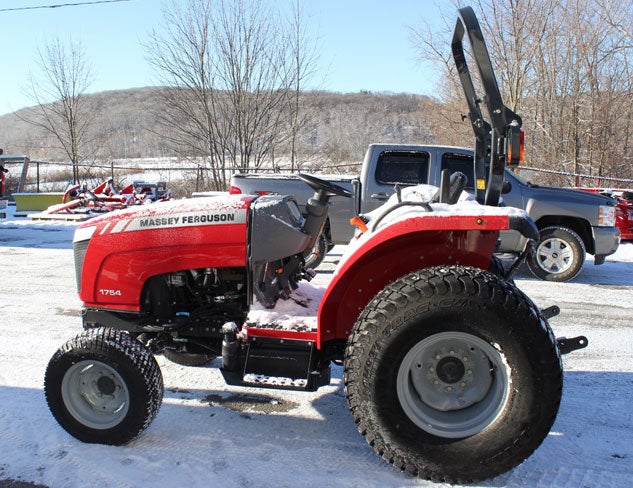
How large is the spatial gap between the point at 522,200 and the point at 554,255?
0.90 meters

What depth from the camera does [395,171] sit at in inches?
308

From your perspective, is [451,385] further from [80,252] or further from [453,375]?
[80,252]

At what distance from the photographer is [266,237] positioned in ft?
9.93

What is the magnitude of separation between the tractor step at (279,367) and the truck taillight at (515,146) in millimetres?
1427

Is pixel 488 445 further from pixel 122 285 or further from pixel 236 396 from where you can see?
pixel 122 285

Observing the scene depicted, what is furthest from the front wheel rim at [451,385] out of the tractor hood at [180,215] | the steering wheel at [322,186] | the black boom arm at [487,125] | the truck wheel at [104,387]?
the truck wheel at [104,387]

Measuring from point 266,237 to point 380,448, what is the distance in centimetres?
126

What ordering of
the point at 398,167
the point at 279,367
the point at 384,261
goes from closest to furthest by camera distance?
the point at 384,261 < the point at 279,367 < the point at 398,167

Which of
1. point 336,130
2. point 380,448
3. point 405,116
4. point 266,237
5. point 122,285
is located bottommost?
point 380,448

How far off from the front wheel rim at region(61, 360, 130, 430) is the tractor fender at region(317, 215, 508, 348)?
3.84 feet

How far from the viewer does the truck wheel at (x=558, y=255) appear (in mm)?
7465

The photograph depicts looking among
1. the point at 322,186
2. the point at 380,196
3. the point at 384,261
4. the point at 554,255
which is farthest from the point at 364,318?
the point at 554,255

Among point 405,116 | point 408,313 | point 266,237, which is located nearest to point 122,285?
point 266,237

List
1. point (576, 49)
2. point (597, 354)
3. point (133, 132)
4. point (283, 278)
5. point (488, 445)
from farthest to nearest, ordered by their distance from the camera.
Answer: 1. point (133, 132)
2. point (576, 49)
3. point (597, 354)
4. point (283, 278)
5. point (488, 445)
